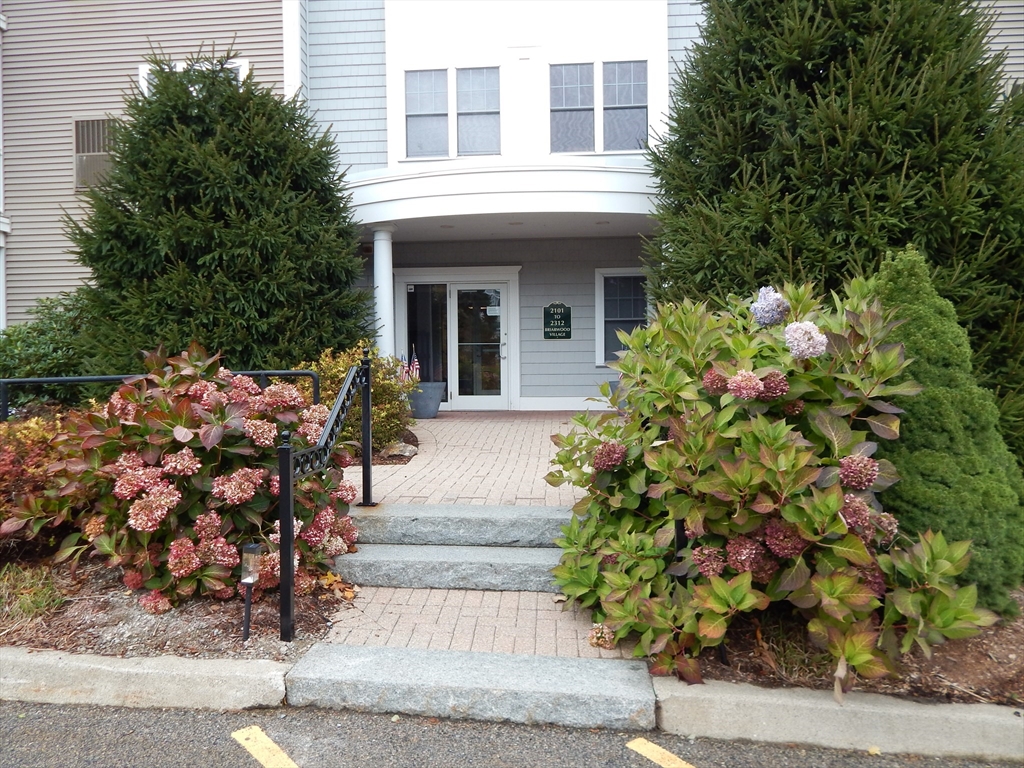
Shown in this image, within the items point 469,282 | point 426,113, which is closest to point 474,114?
point 426,113

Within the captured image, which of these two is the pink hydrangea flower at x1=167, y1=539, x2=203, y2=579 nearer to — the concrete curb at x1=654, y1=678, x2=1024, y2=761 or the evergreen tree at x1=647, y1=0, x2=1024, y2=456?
the concrete curb at x1=654, y1=678, x2=1024, y2=761

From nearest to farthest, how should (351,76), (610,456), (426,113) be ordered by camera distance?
(610,456) → (426,113) → (351,76)

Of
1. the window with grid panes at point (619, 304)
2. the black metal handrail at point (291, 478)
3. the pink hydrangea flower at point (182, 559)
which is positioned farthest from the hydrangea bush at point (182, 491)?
the window with grid panes at point (619, 304)

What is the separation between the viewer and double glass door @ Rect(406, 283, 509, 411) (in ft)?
37.5

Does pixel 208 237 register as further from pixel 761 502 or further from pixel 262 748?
pixel 761 502

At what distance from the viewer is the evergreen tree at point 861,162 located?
533 centimetres

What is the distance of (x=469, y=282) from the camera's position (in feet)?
37.3

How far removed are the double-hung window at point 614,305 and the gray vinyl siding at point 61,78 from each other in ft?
20.5

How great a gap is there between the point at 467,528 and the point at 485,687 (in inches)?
59.5

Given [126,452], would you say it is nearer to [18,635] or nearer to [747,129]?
[18,635]

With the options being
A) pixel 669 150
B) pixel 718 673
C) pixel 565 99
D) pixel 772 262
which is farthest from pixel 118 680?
pixel 565 99

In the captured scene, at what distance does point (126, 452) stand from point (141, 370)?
3.76m

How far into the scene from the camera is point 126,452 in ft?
13.0

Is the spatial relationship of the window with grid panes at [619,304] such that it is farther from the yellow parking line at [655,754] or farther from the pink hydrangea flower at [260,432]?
the yellow parking line at [655,754]
